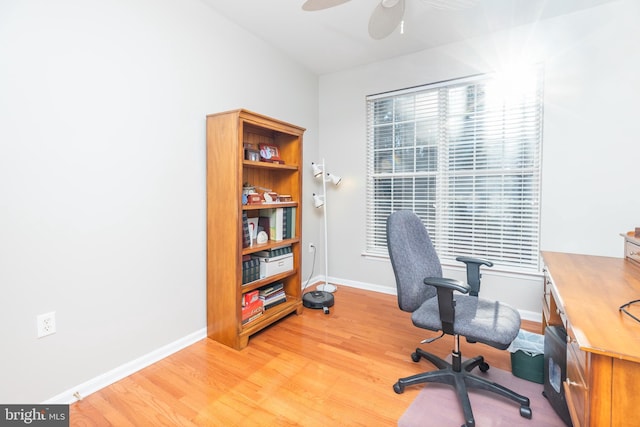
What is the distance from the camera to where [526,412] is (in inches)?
59.1

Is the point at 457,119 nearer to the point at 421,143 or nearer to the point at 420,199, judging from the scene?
the point at 421,143

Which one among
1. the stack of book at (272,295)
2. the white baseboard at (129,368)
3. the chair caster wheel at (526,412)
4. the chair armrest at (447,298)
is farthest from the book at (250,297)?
the chair caster wheel at (526,412)

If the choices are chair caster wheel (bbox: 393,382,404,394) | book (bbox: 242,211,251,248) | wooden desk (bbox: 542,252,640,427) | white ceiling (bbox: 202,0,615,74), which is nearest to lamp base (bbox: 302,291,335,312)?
book (bbox: 242,211,251,248)

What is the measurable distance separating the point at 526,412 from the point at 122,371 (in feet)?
7.43

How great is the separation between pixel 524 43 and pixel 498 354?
2565 millimetres

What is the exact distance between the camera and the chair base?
1.50 metres

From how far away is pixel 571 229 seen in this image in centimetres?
248

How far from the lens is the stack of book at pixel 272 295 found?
8.59 feet

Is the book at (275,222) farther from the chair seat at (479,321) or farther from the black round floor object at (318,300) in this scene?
the chair seat at (479,321)

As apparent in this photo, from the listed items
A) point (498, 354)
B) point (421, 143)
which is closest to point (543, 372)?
point (498, 354)

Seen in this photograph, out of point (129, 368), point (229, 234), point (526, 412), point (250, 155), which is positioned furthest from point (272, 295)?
point (526, 412)

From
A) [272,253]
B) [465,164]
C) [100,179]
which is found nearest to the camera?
[100,179]

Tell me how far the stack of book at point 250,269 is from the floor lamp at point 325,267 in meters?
0.73

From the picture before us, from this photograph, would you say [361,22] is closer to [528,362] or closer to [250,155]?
[250,155]
